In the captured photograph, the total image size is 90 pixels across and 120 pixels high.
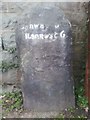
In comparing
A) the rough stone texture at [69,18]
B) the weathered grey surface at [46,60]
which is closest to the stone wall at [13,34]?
the rough stone texture at [69,18]

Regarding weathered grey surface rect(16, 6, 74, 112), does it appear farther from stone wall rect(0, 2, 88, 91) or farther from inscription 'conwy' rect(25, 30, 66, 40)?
stone wall rect(0, 2, 88, 91)

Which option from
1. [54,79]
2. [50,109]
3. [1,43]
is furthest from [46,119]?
[1,43]

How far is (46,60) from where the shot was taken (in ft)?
13.0

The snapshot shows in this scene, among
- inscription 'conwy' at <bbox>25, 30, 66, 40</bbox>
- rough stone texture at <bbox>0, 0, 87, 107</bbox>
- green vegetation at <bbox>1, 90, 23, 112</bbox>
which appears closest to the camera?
inscription 'conwy' at <bbox>25, 30, 66, 40</bbox>

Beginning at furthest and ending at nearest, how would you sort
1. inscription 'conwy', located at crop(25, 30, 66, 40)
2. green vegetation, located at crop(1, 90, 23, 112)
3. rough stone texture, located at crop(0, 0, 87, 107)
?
rough stone texture, located at crop(0, 0, 87, 107) < green vegetation, located at crop(1, 90, 23, 112) < inscription 'conwy', located at crop(25, 30, 66, 40)

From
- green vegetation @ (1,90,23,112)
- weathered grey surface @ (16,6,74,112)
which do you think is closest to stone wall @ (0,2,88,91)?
green vegetation @ (1,90,23,112)

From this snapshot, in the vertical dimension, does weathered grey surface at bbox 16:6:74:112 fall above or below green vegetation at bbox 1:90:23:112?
above

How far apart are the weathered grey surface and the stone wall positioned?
0.55 m

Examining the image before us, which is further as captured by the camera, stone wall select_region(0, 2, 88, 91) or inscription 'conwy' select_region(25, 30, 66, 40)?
stone wall select_region(0, 2, 88, 91)

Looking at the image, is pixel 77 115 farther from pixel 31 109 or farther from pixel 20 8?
pixel 20 8

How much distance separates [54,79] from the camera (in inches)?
160

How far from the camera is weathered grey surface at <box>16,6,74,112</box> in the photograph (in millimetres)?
3875

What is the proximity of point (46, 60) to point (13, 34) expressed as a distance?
900mm

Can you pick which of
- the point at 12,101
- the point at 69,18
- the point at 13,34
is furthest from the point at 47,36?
the point at 12,101
